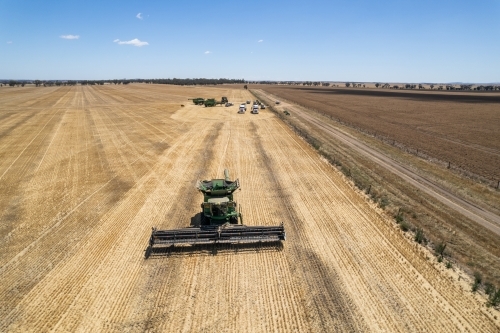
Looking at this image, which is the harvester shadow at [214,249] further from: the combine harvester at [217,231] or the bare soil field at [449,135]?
the bare soil field at [449,135]

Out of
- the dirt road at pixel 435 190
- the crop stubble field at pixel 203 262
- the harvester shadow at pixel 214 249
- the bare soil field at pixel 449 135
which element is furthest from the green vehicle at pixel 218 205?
the bare soil field at pixel 449 135

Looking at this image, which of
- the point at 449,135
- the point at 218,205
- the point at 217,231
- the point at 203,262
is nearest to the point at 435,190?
the point at 218,205

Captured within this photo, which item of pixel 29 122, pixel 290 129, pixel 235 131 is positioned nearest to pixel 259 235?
pixel 235 131

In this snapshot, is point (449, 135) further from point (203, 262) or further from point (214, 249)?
point (203, 262)

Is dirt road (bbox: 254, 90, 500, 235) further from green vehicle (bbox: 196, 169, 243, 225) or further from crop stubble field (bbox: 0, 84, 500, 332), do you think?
green vehicle (bbox: 196, 169, 243, 225)

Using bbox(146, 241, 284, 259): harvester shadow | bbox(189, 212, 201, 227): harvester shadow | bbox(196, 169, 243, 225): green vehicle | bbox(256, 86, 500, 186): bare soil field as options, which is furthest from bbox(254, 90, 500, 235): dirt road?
bbox(189, 212, 201, 227): harvester shadow

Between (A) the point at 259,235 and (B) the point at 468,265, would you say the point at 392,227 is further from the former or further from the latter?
(A) the point at 259,235
